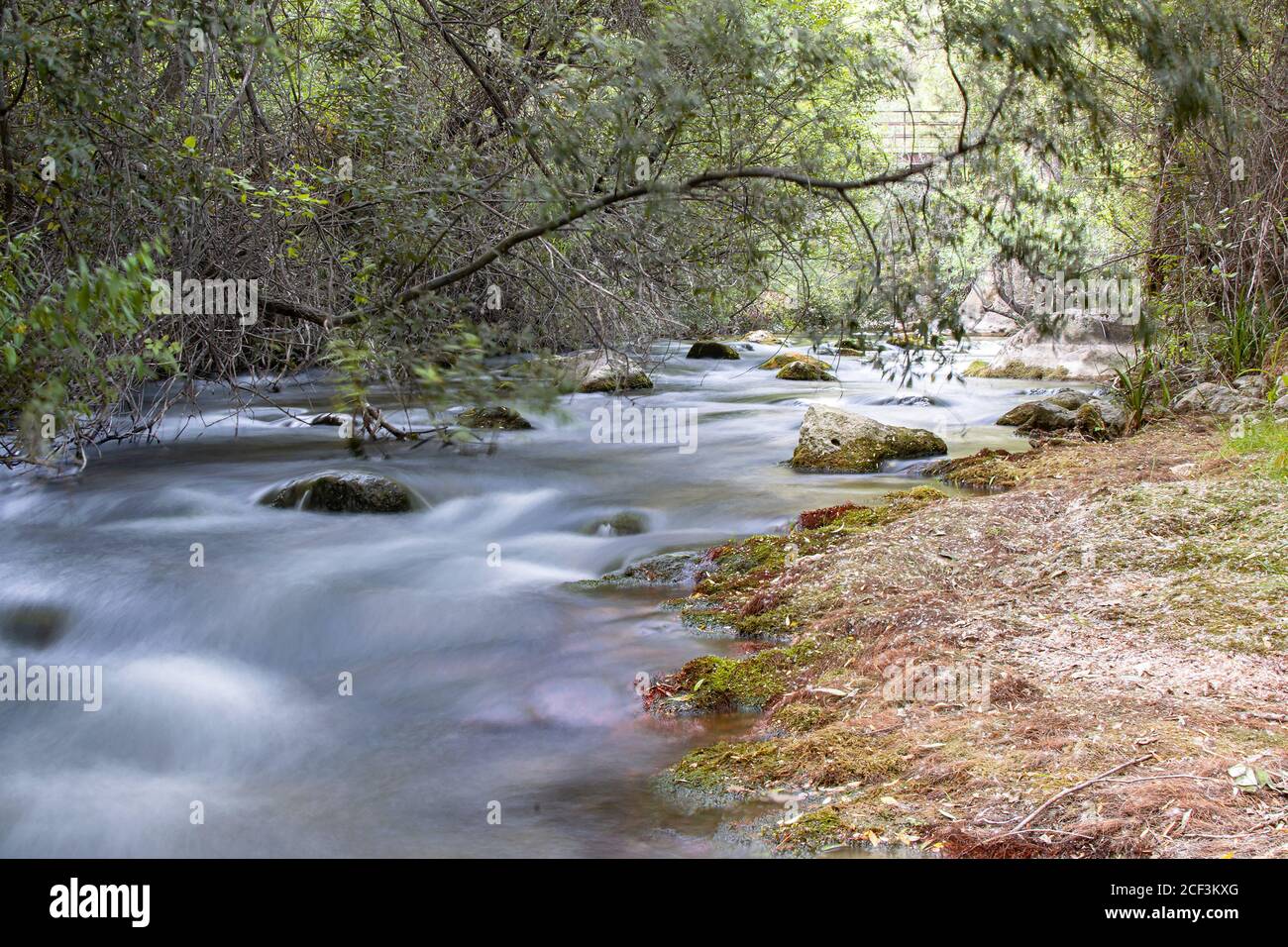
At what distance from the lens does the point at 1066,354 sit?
17812 mm

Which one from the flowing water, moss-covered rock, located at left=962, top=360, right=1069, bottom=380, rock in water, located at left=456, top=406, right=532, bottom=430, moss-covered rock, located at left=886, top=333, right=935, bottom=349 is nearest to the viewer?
the flowing water

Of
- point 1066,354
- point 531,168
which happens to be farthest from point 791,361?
point 531,168

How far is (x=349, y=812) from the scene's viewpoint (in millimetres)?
4508

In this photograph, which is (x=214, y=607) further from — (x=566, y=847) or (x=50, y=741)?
(x=566, y=847)

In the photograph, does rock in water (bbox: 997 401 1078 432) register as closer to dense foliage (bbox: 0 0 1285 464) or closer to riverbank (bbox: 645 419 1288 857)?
dense foliage (bbox: 0 0 1285 464)

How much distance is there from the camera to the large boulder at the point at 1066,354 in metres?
16.8

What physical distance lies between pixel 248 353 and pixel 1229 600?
1028 centimetres

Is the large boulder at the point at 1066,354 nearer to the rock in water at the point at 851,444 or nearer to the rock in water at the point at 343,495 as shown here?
the rock in water at the point at 851,444

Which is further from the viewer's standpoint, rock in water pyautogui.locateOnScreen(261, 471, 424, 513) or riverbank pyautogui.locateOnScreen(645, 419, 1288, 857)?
rock in water pyautogui.locateOnScreen(261, 471, 424, 513)

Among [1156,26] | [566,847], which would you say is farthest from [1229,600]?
[566,847]

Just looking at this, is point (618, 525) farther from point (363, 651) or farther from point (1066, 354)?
point (1066, 354)

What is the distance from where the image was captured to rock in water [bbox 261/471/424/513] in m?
8.94

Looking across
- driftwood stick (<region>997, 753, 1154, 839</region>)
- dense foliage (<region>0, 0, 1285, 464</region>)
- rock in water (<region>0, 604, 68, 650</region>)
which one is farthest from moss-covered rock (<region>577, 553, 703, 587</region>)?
driftwood stick (<region>997, 753, 1154, 839</region>)

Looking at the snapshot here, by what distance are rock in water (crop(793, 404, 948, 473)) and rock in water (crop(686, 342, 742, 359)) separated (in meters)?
9.17
